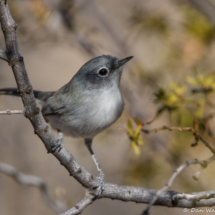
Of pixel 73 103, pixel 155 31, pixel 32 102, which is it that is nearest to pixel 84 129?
pixel 73 103

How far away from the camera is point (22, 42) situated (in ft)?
12.0

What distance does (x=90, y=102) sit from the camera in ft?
9.32

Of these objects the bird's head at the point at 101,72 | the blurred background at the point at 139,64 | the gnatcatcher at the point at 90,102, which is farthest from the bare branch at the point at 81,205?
the bird's head at the point at 101,72

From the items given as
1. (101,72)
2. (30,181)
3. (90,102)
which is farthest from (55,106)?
(30,181)

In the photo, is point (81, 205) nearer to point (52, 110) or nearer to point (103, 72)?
point (52, 110)

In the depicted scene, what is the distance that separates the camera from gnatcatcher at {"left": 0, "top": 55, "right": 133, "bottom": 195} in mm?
2811

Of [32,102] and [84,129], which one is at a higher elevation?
[84,129]

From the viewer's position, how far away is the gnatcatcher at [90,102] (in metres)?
2.81

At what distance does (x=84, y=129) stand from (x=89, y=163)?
2.88 m

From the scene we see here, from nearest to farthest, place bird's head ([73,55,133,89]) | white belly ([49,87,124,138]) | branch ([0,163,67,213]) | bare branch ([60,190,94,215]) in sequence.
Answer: bare branch ([60,190,94,215])
branch ([0,163,67,213])
white belly ([49,87,124,138])
bird's head ([73,55,133,89])

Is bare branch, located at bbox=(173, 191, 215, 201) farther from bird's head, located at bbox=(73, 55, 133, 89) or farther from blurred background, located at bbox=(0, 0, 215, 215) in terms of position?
bird's head, located at bbox=(73, 55, 133, 89)

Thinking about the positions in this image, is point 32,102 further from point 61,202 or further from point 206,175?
point 206,175

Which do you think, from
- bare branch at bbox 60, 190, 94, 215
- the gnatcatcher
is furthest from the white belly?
bare branch at bbox 60, 190, 94, 215

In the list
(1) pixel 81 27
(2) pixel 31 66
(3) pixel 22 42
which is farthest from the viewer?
(2) pixel 31 66
